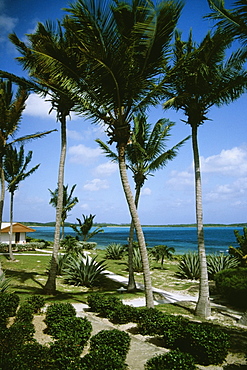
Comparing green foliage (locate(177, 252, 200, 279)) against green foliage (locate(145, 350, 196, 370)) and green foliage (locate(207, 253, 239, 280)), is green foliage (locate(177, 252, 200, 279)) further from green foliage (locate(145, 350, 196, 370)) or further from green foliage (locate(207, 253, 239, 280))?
green foliage (locate(145, 350, 196, 370))

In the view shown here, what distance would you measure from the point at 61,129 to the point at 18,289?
19.8ft

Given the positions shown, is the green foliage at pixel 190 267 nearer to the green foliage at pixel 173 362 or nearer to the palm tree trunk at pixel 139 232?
the palm tree trunk at pixel 139 232

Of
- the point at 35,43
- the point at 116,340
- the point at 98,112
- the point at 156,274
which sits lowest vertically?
the point at 156,274

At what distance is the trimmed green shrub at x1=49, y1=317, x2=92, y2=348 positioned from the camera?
4.96 meters

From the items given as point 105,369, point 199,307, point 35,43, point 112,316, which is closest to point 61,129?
point 35,43

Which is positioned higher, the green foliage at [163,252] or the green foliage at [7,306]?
the green foliage at [7,306]

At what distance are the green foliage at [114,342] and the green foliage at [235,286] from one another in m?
→ 6.27

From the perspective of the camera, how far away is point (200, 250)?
8492 mm

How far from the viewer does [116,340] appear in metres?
4.71

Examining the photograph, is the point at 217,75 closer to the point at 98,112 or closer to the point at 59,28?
the point at 98,112

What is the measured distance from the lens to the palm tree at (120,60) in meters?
6.43

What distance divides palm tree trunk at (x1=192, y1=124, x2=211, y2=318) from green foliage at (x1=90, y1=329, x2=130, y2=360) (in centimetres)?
414

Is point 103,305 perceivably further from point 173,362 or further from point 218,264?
point 218,264

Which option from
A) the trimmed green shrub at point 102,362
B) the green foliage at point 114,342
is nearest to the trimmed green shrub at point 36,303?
the green foliage at point 114,342
